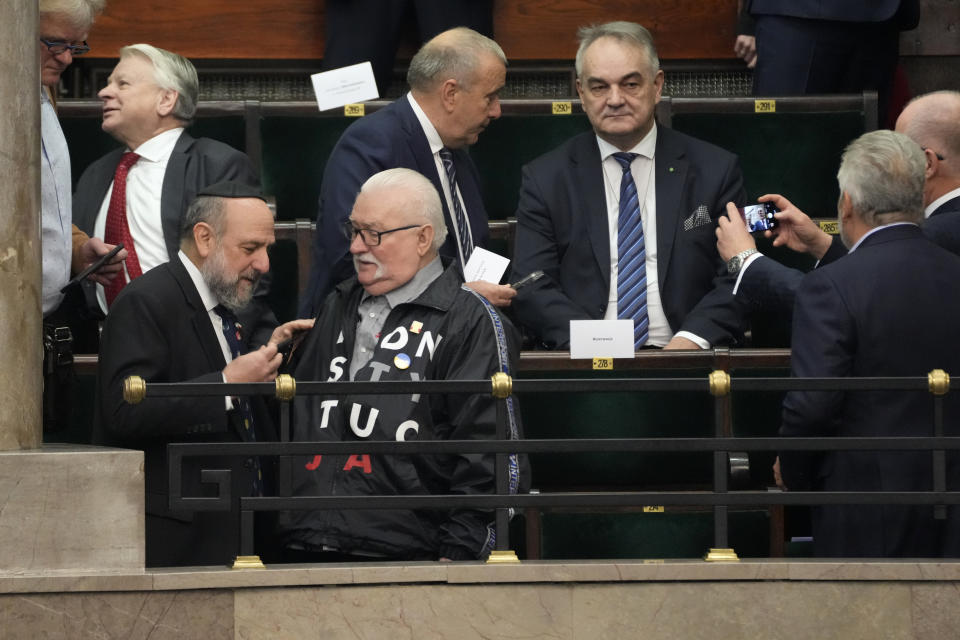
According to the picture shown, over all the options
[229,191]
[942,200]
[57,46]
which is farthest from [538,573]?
[57,46]

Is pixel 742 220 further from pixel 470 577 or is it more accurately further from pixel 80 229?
pixel 80 229

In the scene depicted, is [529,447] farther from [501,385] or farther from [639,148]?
[639,148]

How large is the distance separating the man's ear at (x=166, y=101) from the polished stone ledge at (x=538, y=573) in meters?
2.29

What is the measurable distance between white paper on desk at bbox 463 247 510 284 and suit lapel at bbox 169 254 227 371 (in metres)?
0.98

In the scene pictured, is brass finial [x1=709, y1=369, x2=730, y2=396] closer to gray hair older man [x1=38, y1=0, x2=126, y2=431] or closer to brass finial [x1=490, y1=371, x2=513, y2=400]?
brass finial [x1=490, y1=371, x2=513, y2=400]

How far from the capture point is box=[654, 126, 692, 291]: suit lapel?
5.75 meters

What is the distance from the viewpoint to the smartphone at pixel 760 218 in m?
5.25

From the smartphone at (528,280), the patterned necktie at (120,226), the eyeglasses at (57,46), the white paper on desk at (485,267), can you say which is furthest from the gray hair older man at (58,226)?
the smartphone at (528,280)

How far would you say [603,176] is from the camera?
5.92 metres

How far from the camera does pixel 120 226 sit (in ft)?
18.7

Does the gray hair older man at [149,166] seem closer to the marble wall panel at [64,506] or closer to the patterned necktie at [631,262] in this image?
the patterned necktie at [631,262]

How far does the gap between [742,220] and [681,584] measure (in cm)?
163

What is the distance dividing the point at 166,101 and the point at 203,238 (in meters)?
1.40

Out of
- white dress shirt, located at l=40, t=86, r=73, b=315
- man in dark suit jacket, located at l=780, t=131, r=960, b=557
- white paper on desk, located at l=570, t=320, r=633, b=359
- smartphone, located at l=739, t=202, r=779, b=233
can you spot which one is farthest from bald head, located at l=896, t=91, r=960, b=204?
white dress shirt, located at l=40, t=86, r=73, b=315
